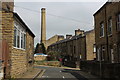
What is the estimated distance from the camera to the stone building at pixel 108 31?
18.7m

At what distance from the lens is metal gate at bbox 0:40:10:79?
1210 centimetres

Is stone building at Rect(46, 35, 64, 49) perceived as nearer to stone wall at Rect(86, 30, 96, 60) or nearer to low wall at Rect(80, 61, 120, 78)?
stone wall at Rect(86, 30, 96, 60)

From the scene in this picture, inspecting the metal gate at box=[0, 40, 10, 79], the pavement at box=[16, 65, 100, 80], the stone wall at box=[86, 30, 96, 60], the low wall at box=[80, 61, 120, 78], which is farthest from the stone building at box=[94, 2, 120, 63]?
the stone wall at box=[86, 30, 96, 60]

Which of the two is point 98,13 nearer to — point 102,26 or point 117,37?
point 102,26

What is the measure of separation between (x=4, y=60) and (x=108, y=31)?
12404mm

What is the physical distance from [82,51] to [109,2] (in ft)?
72.0

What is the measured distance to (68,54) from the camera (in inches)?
2010

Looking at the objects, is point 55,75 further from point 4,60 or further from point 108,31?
point 4,60

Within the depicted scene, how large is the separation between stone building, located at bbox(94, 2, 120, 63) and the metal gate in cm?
753

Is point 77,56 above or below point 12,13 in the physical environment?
below

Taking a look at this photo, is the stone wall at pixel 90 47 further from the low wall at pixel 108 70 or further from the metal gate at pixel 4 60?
the metal gate at pixel 4 60

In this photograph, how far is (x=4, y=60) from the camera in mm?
12367

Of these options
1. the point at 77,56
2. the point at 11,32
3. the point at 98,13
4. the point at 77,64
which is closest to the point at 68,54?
the point at 77,56

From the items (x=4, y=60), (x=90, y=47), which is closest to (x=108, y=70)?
(x=4, y=60)
